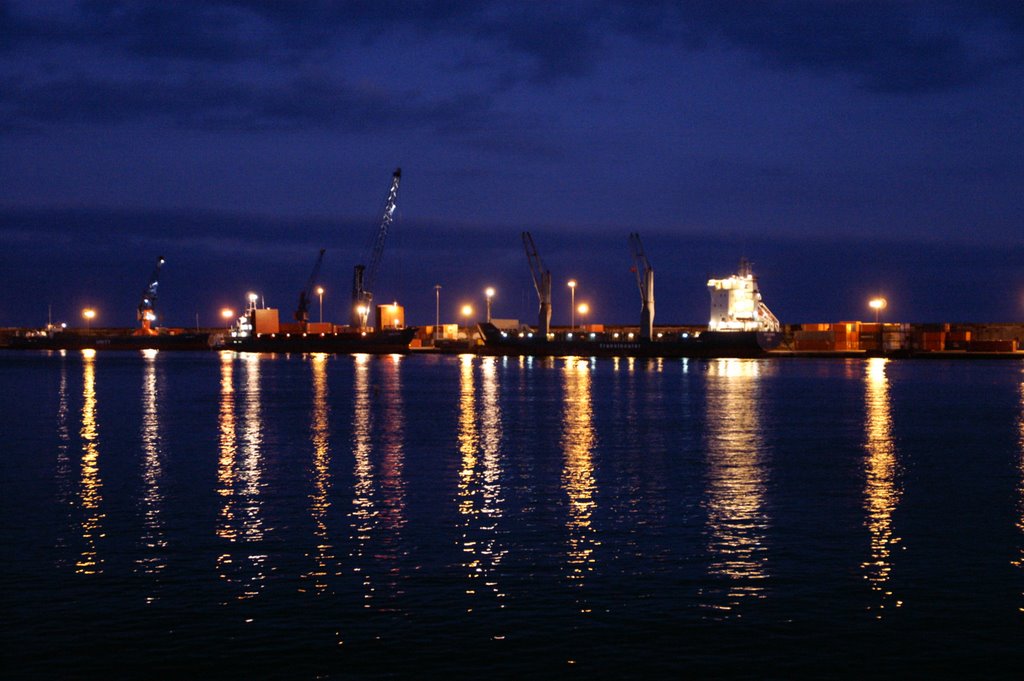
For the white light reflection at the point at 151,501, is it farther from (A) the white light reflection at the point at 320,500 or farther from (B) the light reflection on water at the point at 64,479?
(A) the white light reflection at the point at 320,500

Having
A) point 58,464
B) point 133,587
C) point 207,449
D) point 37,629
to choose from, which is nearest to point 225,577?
point 133,587

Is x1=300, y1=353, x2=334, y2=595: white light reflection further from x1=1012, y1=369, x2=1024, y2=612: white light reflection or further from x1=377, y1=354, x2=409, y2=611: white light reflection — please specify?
x1=1012, y1=369, x2=1024, y2=612: white light reflection

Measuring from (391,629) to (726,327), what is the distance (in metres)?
156

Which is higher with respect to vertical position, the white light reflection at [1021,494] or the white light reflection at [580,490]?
the white light reflection at [580,490]

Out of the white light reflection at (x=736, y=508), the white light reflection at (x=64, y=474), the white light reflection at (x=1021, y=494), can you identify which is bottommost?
the white light reflection at (x=1021, y=494)

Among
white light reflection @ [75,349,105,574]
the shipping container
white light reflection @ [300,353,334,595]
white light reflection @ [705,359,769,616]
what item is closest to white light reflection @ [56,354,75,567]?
white light reflection @ [75,349,105,574]

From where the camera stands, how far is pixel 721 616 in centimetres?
1814

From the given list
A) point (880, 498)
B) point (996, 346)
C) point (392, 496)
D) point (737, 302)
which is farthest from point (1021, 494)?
point (996, 346)

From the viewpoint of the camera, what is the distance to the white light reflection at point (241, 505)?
2105 centimetres

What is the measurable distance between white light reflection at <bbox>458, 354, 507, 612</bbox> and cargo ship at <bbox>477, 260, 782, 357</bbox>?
109 meters

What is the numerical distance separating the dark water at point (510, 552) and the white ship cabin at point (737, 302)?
113044 mm

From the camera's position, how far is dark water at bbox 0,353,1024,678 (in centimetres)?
1636

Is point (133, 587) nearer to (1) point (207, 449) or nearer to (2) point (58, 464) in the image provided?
(2) point (58, 464)

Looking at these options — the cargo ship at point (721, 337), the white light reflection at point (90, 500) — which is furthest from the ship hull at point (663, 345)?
the white light reflection at point (90, 500)
